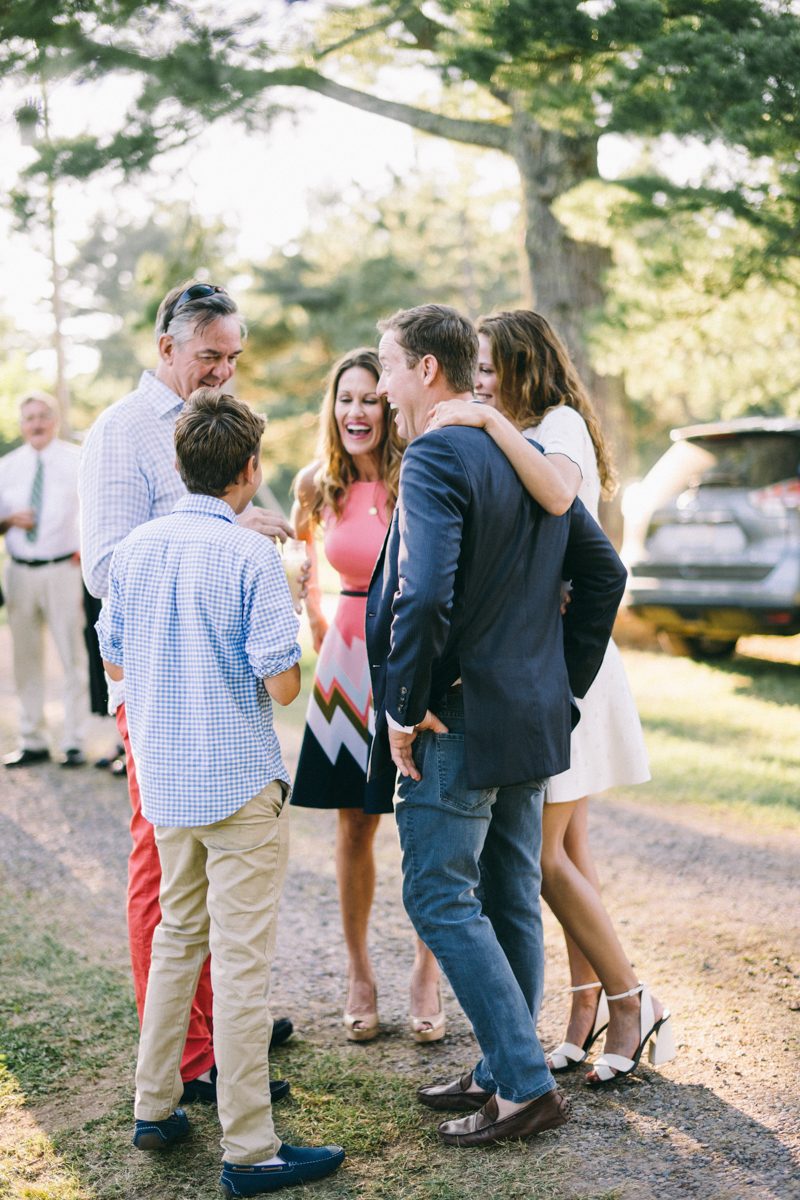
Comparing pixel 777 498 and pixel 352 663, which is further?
pixel 777 498

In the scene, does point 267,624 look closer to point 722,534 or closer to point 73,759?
point 73,759

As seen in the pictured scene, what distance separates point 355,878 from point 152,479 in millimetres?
1490

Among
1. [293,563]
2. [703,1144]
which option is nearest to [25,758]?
[293,563]

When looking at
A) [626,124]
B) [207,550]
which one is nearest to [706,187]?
[626,124]

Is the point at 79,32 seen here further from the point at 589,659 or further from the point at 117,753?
the point at 117,753

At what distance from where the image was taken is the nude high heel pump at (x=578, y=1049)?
3.06 metres

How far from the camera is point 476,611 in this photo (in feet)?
8.27

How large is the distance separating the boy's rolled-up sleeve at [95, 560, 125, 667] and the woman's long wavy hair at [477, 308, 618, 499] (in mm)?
1230

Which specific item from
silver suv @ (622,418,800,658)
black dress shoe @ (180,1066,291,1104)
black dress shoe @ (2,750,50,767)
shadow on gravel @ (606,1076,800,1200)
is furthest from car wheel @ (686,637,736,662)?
black dress shoe @ (180,1066,291,1104)

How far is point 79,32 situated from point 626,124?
2.77 meters

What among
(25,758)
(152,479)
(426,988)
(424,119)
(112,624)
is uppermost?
(424,119)

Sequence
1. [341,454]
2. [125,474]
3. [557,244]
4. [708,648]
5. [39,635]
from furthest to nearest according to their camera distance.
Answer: [557,244]
[708,648]
[39,635]
[341,454]
[125,474]

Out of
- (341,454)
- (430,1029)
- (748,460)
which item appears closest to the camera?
(430,1029)

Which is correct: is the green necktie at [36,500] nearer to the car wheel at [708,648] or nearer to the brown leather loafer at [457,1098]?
the brown leather loafer at [457,1098]
